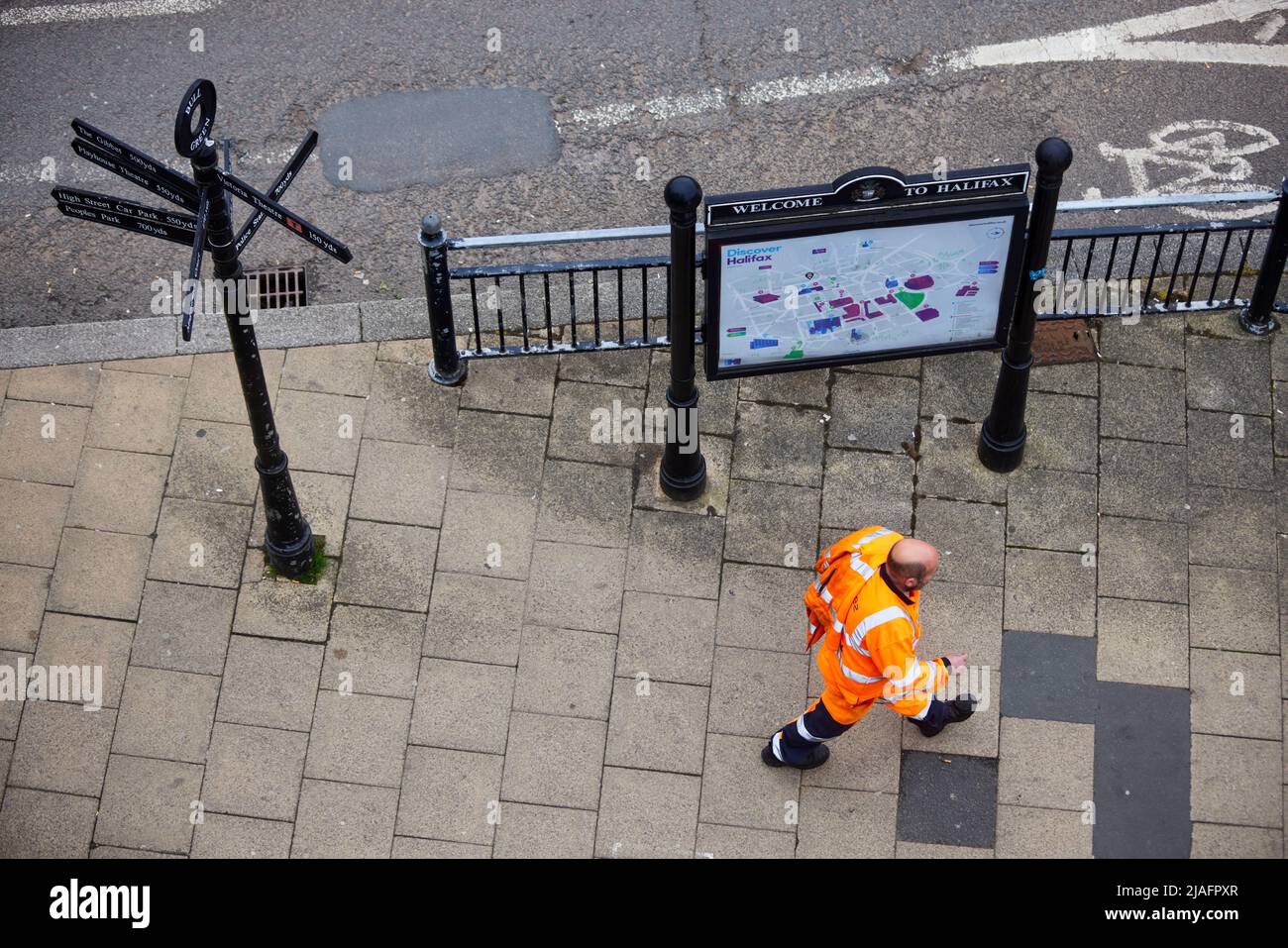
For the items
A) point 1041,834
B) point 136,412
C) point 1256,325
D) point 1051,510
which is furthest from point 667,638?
point 1256,325

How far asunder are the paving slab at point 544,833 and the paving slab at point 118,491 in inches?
99.9

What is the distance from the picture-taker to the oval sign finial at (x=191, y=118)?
5414 millimetres

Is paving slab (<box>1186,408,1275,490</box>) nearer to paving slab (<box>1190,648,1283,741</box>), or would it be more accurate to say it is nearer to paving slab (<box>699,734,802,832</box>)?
paving slab (<box>1190,648,1283,741</box>)

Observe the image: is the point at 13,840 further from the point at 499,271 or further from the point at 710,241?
the point at 710,241

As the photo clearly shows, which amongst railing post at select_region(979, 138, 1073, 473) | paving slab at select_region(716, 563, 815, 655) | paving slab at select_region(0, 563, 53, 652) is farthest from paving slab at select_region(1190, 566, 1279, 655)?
paving slab at select_region(0, 563, 53, 652)

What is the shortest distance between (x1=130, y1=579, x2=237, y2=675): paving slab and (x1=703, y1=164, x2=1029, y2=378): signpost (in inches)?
112

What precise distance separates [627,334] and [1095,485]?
2.77 meters

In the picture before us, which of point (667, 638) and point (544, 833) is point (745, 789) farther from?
point (544, 833)

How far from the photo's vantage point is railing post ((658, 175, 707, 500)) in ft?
21.1

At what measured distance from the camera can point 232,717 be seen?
23.8 feet

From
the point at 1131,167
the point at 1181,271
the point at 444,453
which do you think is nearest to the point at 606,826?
the point at 444,453

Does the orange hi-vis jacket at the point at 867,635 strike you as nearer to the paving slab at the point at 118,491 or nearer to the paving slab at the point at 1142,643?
the paving slab at the point at 1142,643

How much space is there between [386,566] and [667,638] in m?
1.54

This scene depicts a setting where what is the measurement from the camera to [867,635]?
6.30m
